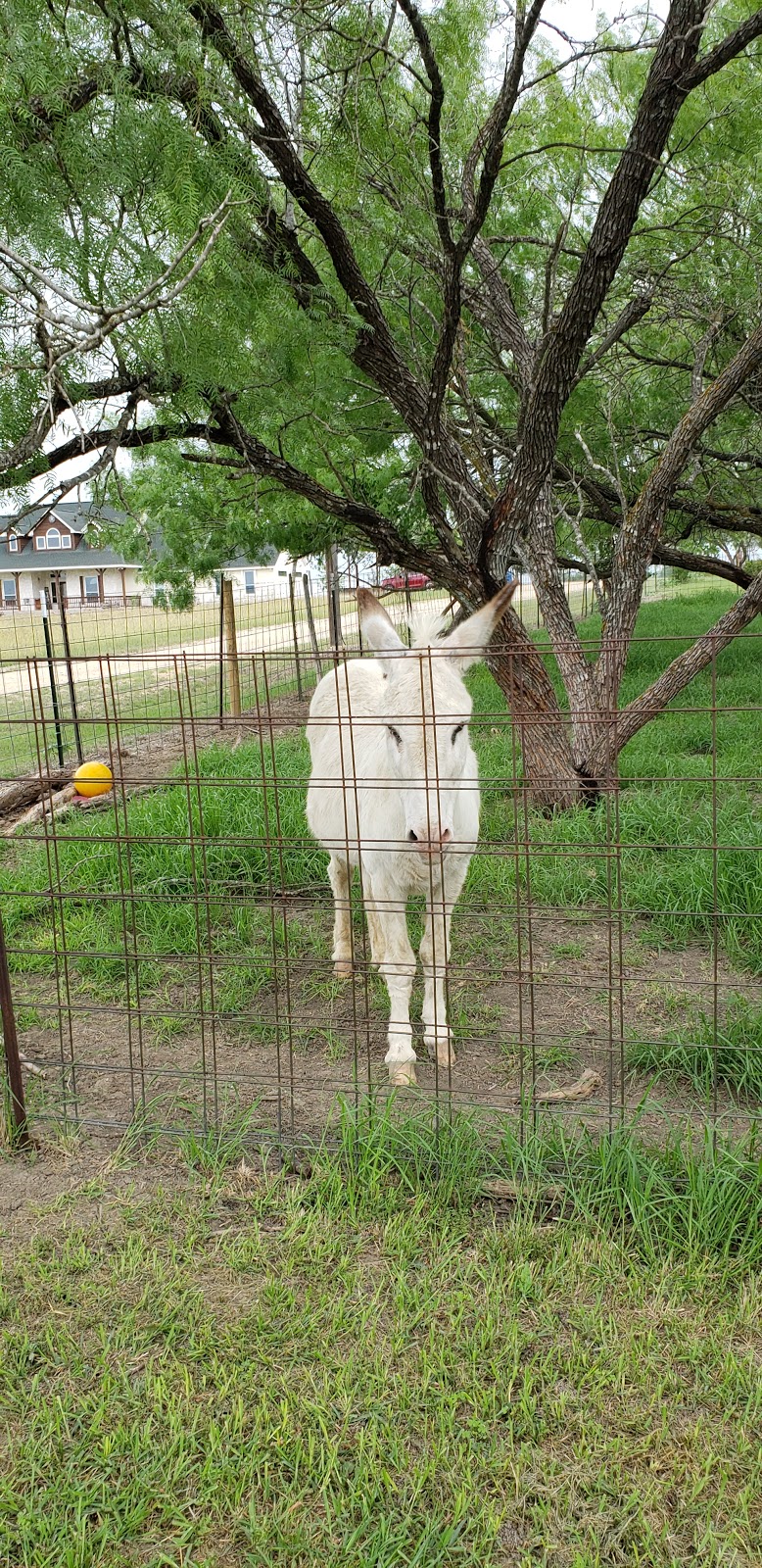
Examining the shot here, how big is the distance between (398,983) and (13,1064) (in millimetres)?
1413

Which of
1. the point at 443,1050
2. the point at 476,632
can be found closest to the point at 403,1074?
the point at 443,1050

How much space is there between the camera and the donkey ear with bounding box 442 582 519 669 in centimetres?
350

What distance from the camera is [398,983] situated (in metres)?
3.79

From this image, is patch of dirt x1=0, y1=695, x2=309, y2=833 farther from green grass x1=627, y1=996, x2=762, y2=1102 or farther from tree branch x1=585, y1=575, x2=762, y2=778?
green grass x1=627, y1=996, x2=762, y2=1102

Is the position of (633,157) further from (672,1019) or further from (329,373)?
(672,1019)

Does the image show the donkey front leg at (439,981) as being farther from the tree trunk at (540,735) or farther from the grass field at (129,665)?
the grass field at (129,665)

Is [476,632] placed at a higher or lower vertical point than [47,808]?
higher

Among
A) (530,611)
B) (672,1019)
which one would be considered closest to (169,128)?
(672,1019)

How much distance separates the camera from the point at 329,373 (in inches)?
197

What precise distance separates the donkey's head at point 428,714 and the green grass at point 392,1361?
39.3 inches

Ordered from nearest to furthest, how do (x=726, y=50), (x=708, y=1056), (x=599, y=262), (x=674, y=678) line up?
(x=708, y=1056) → (x=726, y=50) → (x=599, y=262) → (x=674, y=678)

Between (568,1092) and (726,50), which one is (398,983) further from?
(726,50)

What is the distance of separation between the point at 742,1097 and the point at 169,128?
13.1 ft

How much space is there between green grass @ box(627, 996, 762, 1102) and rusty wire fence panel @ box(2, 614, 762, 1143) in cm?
1
